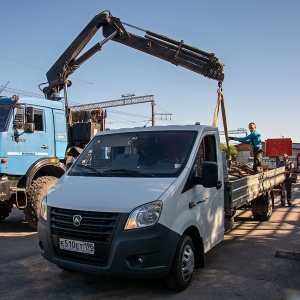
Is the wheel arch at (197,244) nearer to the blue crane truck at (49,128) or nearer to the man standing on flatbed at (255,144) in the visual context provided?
the blue crane truck at (49,128)

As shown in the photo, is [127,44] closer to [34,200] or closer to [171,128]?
[34,200]

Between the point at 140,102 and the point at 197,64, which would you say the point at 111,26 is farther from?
the point at 140,102

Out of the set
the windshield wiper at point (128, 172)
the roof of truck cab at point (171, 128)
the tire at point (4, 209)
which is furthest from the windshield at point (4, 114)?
the windshield wiper at point (128, 172)

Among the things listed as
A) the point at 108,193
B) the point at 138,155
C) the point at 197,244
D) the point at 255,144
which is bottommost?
the point at 197,244

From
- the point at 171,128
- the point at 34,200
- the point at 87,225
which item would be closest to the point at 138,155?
the point at 171,128

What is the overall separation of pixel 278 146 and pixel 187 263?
571 inches

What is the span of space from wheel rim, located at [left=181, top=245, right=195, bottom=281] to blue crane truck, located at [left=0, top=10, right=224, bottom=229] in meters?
2.42

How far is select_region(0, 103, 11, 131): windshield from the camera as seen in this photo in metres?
7.47

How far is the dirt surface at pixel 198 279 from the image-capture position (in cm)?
417

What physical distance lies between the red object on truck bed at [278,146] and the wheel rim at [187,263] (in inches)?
552

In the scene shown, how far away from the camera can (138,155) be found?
186 inches

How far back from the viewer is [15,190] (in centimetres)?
749

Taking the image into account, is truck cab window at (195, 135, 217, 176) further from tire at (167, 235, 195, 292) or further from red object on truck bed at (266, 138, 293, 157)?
red object on truck bed at (266, 138, 293, 157)

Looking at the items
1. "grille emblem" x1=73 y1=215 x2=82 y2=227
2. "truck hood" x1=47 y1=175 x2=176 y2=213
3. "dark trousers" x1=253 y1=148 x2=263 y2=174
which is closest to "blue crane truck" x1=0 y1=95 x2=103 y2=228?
"truck hood" x1=47 y1=175 x2=176 y2=213
